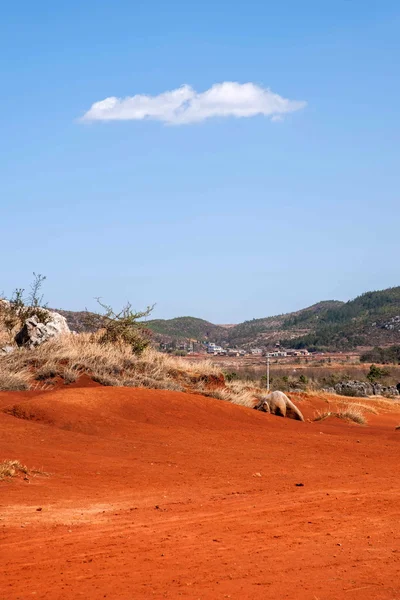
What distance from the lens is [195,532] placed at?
836cm

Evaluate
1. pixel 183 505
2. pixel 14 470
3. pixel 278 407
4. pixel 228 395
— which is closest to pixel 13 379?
pixel 228 395

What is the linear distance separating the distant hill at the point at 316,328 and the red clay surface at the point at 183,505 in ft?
202

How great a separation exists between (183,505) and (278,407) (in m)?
12.5

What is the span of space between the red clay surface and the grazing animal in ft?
11.3

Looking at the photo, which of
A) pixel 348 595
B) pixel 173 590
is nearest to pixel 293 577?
pixel 348 595

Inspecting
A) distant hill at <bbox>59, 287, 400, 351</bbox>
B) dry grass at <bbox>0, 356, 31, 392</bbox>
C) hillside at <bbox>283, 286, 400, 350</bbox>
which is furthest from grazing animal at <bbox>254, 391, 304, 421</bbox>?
hillside at <bbox>283, 286, 400, 350</bbox>

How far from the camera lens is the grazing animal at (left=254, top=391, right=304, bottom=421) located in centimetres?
2211

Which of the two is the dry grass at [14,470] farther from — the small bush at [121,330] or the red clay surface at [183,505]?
the small bush at [121,330]

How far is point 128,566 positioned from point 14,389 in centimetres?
1234

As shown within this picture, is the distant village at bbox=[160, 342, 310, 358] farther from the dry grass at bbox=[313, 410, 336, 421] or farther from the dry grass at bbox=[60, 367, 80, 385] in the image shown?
the dry grass at bbox=[60, 367, 80, 385]

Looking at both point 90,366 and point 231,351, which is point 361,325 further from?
point 90,366

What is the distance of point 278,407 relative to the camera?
22.1 meters

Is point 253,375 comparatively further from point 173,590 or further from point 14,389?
point 173,590

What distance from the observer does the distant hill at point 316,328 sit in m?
88.4
